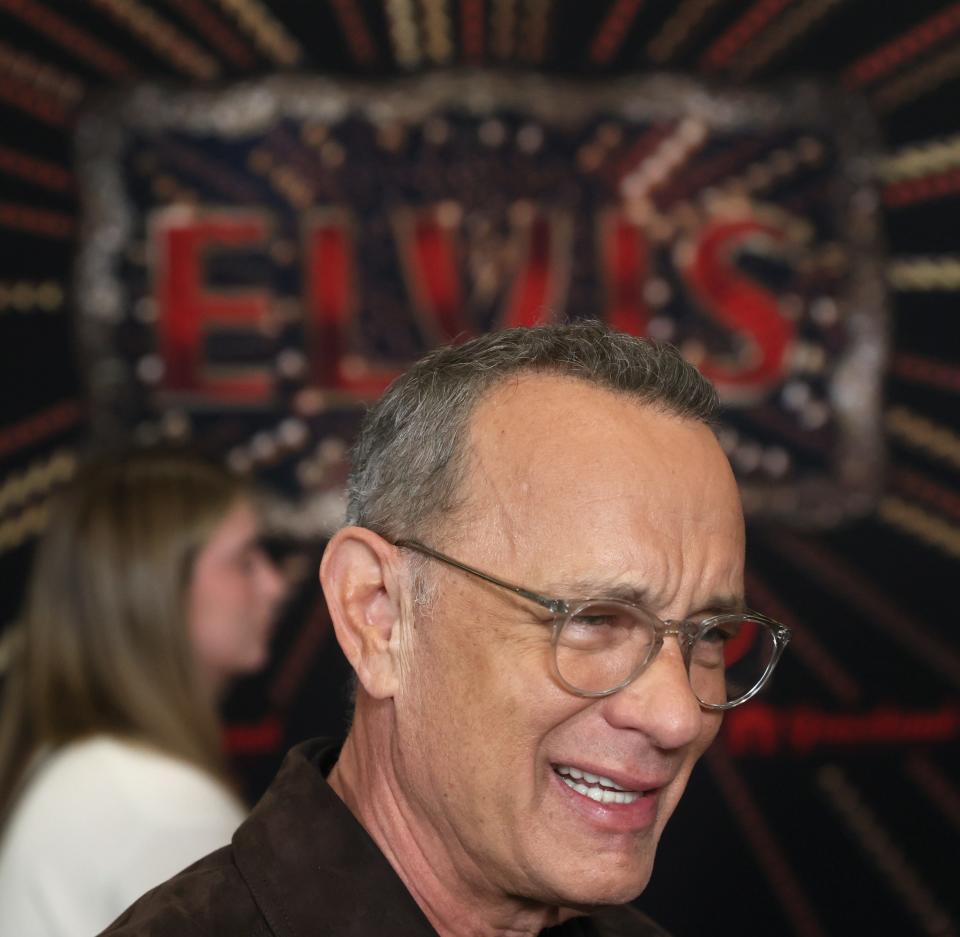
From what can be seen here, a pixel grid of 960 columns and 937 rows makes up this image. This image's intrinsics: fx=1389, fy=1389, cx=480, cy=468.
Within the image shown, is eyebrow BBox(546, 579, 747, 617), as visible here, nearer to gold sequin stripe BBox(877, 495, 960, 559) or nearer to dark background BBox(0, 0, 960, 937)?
dark background BBox(0, 0, 960, 937)

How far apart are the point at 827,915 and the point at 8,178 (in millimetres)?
2634

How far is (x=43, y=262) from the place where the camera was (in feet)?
Answer: 10.7

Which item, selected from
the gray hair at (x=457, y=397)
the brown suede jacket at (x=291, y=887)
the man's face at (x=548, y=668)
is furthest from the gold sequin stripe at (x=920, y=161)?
the brown suede jacket at (x=291, y=887)

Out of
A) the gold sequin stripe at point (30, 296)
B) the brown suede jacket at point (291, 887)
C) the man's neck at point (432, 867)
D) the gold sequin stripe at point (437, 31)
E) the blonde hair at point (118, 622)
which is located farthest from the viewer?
the gold sequin stripe at point (437, 31)

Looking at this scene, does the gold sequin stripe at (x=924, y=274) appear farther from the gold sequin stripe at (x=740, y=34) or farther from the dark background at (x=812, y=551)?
the gold sequin stripe at (x=740, y=34)

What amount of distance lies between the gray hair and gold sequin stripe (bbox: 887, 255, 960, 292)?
2.07 m

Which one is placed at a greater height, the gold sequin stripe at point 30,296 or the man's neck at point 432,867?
the gold sequin stripe at point 30,296

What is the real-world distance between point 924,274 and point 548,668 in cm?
241

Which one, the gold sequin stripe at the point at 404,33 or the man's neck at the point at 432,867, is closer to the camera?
the man's neck at the point at 432,867

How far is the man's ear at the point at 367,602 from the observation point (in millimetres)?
1415

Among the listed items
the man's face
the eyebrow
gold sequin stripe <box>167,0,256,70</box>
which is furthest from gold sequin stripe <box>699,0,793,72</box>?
the eyebrow

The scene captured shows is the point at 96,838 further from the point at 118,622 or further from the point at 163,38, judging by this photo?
the point at 163,38

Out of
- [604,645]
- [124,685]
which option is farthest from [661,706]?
[124,685]

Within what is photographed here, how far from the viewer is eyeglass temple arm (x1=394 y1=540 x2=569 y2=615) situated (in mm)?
1315
